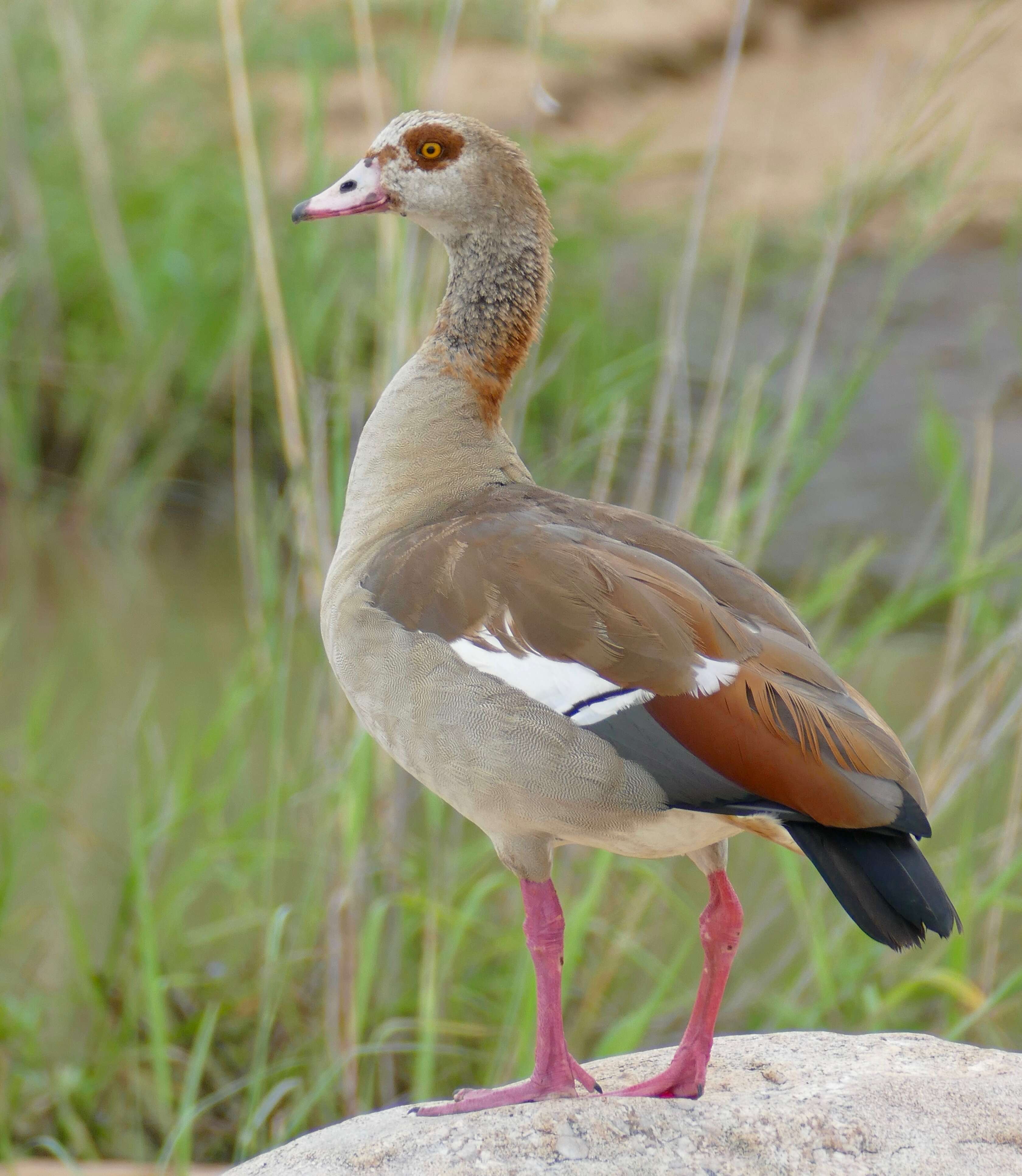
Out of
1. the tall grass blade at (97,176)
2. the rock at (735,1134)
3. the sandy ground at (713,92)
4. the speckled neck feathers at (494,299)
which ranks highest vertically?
the sandy ground at (713,92)

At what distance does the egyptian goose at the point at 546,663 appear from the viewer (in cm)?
136

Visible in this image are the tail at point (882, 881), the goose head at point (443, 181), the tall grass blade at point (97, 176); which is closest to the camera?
the tail at point (882, 881)

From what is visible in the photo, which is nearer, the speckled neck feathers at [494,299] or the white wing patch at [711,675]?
the white wing patch at [711,675]

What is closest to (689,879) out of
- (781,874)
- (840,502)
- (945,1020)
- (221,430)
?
(781,874)

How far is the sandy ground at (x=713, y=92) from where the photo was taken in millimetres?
6910

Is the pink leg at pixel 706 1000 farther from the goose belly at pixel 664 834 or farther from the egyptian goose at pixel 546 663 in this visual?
the goose belly at pixel 664 834

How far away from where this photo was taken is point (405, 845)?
7.94 ft

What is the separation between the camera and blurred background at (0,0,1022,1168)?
2.24 meters

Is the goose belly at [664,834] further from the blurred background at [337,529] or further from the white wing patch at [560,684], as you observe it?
the blurred background at [337,529]

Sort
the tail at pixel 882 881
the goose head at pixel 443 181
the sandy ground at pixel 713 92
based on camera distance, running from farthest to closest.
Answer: the sandy ground at pixel 713 92 → the goose head at pixel 443 181 → the tail at pixel 882 881

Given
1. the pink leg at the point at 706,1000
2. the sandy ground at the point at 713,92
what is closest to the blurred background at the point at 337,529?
the sandy ground at the point at 713,92

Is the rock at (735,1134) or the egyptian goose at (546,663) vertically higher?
the egyptian goose at (546,663)

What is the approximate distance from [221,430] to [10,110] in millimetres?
1628

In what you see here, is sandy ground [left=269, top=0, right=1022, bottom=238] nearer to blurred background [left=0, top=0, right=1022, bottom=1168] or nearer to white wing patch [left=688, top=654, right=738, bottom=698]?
blurred background [left=0, top=0, right=1022, bottom=1168]
